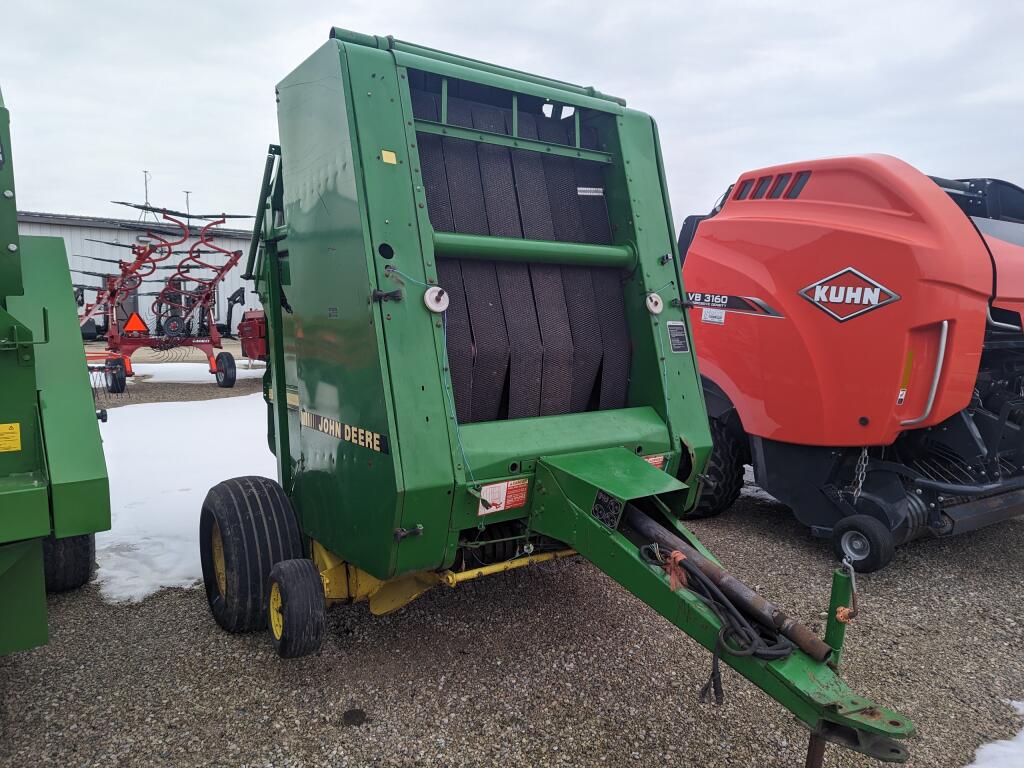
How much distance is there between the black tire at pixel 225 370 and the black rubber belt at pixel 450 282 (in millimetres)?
9534

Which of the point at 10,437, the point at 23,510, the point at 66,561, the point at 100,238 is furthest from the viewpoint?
the point at 100,238

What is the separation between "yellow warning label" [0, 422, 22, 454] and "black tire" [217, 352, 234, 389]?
31.5 ft

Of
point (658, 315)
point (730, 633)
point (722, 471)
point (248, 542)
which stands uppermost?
point (658, 315)

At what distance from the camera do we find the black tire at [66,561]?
11.5ft

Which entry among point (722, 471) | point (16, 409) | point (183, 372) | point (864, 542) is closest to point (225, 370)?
point (183, 372)

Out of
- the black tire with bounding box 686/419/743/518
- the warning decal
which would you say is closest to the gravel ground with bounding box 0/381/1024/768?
the black tire with bounding box 686/419/743/518

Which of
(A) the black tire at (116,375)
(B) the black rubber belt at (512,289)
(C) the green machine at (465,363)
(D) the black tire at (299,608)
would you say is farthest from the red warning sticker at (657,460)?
(A) the black tire at (116,375)

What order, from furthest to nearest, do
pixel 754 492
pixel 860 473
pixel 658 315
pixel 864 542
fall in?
1. pixel 754 492
2. pixel 860 473
3. pixel 864 542
4. pixel 658 315

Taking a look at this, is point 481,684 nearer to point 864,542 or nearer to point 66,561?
point 66,561

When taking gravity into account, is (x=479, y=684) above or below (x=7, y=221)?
below

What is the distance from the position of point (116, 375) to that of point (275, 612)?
9.16 m

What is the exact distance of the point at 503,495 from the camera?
8.89 feet

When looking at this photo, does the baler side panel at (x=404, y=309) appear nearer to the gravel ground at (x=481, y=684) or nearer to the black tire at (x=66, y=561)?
the gravel ground at (x=481, y=684)

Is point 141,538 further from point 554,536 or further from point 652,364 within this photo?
point 652,364
